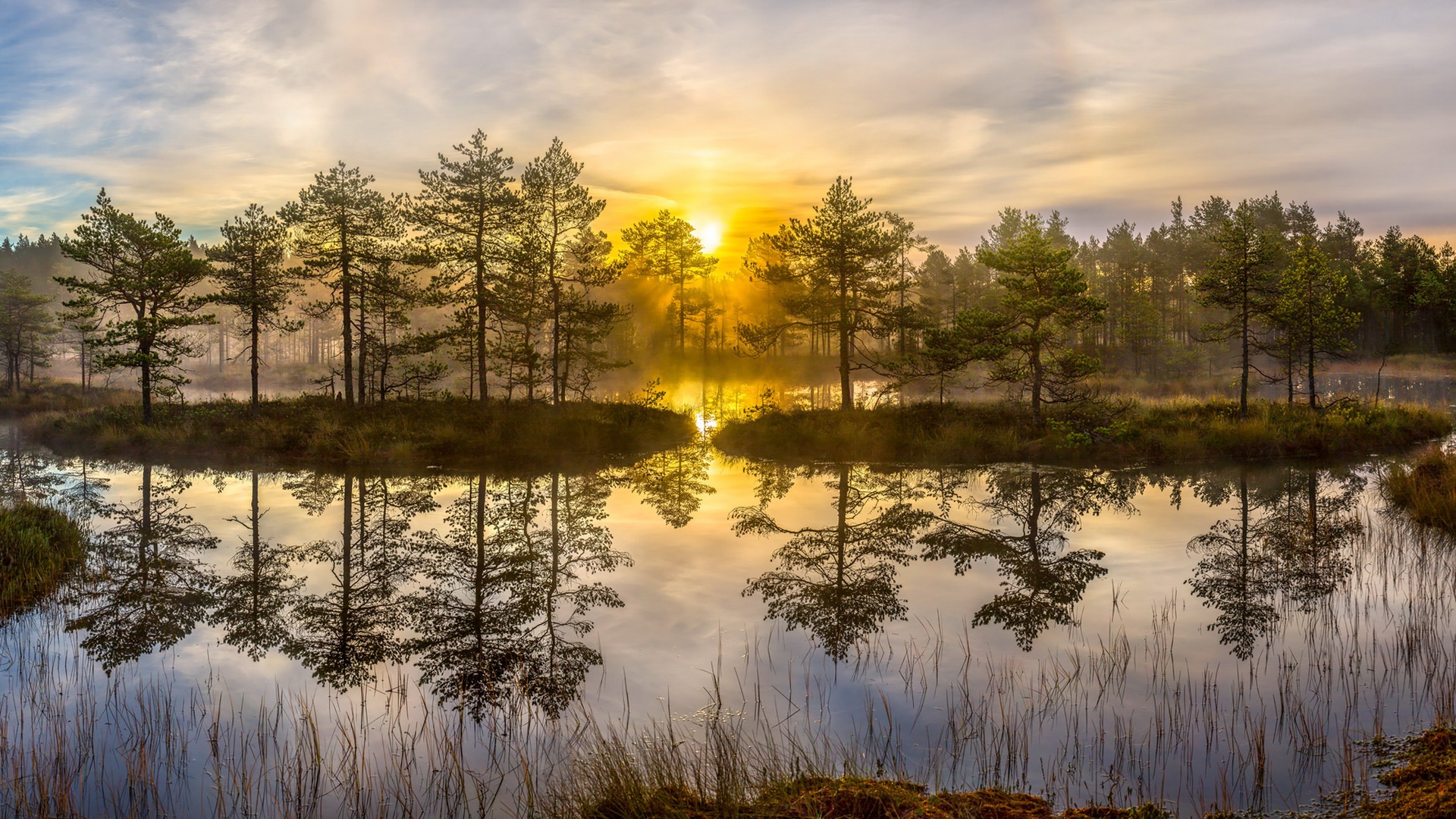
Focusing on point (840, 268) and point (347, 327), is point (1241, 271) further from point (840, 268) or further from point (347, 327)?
point (347, 327)

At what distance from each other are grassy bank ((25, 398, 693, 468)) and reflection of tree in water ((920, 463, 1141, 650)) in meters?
14.6

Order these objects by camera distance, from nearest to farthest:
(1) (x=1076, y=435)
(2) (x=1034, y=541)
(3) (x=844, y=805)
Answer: (3) (x=844, y=805) < (2) (x=1034, y=541) < (1) (x=1076, y=435)

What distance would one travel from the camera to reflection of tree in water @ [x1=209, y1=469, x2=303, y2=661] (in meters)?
9.91

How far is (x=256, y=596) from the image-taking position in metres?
11.9

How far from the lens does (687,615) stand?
Answer: 10.6 m

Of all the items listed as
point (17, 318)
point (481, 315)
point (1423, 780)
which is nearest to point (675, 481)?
point (481, 315)

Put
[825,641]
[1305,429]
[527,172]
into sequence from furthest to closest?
[527,172] → [1305,429] → [825,641]

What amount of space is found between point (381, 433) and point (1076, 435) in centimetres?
2449

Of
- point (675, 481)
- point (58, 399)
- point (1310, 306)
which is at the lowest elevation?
point (675, 481)

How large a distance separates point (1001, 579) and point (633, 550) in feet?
21.4

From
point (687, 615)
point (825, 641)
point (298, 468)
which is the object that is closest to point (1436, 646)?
point (825, 641)

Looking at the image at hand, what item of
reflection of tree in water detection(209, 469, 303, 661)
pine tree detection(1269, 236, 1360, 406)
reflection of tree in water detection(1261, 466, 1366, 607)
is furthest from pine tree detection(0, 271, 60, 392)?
pine tree detection(1269, 236, 1360, 406)

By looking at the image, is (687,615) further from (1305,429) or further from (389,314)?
(389,314)

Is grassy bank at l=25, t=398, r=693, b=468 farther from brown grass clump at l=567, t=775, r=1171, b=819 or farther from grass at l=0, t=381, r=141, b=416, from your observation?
brown grass clump at l=567, t=775, r=1171, b=819
